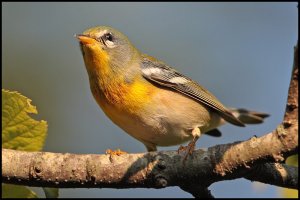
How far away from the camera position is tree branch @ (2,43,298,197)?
8.57ft

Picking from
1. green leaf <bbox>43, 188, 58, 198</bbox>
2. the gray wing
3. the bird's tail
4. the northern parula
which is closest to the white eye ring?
the northern parula

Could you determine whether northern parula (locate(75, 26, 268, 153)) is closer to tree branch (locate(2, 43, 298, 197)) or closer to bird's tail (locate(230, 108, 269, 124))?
bird's tail (locate(230, 108, 269, 124))

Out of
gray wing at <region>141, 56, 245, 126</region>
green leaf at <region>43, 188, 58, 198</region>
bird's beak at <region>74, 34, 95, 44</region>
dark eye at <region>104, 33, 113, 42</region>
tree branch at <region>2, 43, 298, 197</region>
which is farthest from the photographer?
dark eye at <region>104, 33, 113, 42</region>

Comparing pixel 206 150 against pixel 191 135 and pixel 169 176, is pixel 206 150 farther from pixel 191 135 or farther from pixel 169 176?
pixel 191 135

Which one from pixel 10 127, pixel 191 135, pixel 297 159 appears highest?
pixel 191 135

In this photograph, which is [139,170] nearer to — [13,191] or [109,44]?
[13,191]

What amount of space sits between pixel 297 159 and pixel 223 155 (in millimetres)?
655

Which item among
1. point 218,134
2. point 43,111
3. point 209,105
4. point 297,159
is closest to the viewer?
point 297,159

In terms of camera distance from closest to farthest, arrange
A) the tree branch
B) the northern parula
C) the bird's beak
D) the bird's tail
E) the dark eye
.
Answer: the tree branch, the northern parula, the bird's beak, the dark eye, the bird's tail

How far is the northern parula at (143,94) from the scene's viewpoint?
4.46 metres

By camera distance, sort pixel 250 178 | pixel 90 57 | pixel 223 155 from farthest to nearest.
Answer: pixel 90 57, pixel 250 178, pixel 223 155

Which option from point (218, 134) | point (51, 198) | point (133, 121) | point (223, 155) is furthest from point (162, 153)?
point (218, 134)

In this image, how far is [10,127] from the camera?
2842 mm

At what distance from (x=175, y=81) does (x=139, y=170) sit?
95.7 inches
